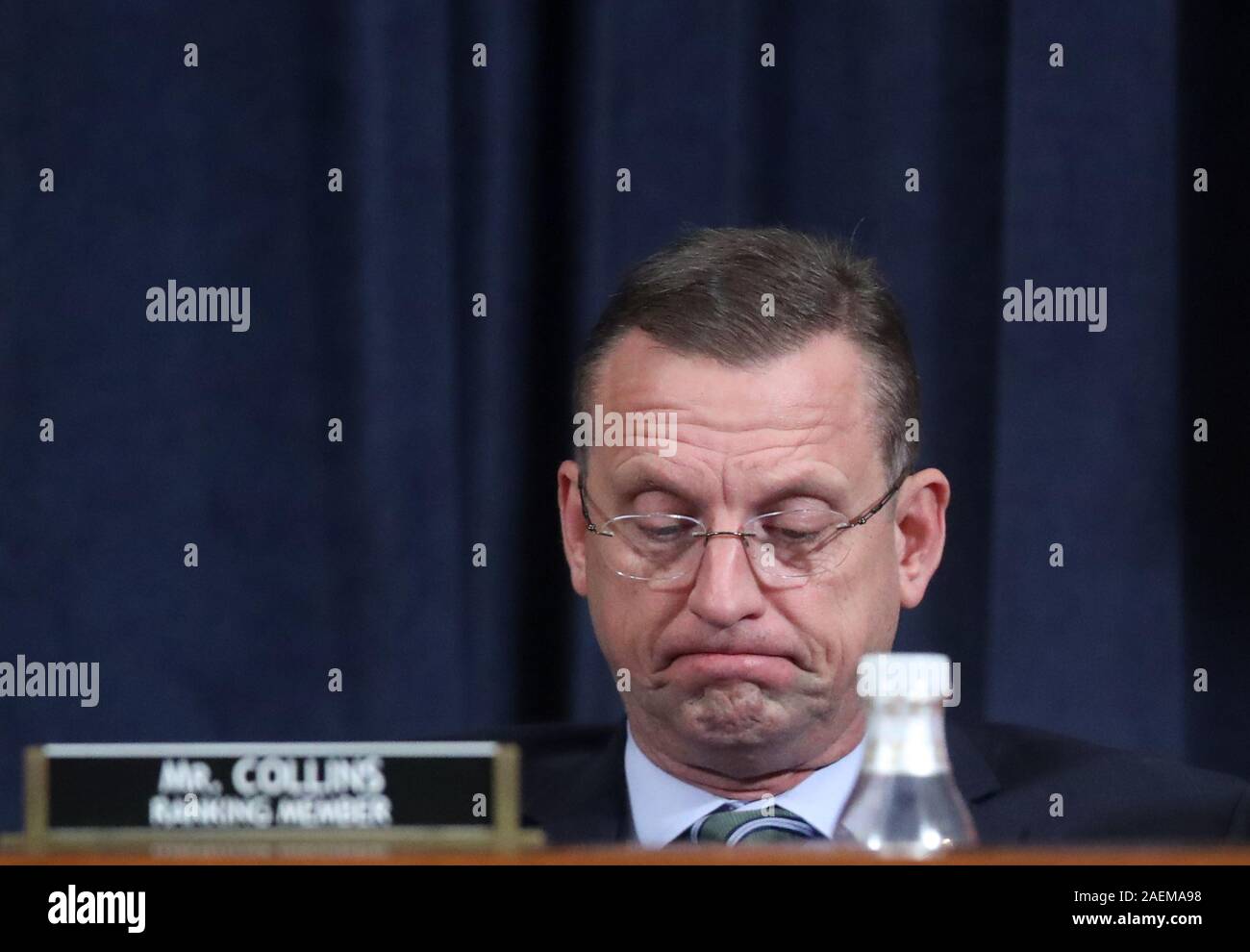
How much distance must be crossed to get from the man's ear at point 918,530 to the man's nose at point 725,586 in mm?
211

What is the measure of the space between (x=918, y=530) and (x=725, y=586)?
284 mm

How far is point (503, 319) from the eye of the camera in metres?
1.82

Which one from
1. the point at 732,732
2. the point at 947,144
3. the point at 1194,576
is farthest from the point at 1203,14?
the point at 732,732

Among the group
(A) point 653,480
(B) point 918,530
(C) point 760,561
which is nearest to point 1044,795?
(B) point 918,530

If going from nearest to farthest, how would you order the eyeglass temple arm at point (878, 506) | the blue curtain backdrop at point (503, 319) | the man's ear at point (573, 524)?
the eyeglass temple arm at point (878, 506) < the man's ear at point (573, 524) < the blue curtain backdrop at point (503, 319)

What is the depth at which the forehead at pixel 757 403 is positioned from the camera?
1.37 meters

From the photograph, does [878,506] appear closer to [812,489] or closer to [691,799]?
[812,489]

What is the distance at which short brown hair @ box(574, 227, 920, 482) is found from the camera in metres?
1.42

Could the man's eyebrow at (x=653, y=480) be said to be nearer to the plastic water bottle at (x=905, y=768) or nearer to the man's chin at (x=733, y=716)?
the man's chin at (x=733, y=716)

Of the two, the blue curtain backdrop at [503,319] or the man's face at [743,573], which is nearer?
the man's face at [743,573]

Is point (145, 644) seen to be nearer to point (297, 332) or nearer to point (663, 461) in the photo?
point (297, 332)

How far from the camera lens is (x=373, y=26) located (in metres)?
1.75

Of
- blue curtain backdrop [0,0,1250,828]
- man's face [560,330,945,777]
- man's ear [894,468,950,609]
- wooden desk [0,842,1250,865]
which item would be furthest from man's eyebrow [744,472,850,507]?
wooden desk [0,842,1250,865]

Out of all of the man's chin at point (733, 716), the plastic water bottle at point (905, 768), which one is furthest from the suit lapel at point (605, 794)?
the plastic water bottle at point (905, 768)
